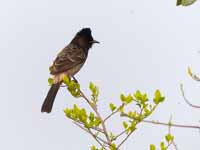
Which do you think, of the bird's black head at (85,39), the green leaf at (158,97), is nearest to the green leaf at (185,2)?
the green leaf at (158,97)

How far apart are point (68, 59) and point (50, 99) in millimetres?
1398

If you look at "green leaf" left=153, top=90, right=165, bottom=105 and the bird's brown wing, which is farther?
the bird's brown wing

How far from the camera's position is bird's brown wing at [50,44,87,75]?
349 inches

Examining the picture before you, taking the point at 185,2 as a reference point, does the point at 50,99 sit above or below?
below

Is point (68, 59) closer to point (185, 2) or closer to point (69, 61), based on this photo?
point (69, 61)

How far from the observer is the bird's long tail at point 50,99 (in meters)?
7.92

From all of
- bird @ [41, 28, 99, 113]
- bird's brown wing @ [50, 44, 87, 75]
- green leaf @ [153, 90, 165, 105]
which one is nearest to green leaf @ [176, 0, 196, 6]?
green leaf @ [153, 90, 165, 105]

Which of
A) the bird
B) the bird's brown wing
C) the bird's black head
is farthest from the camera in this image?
the bird's black head

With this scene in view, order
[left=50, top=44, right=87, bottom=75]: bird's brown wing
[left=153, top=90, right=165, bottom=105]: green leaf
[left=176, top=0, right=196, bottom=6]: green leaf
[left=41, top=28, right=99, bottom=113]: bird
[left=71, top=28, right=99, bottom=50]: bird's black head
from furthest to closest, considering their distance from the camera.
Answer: [left=71, top=28, right=99, bottom=50]: bird's black head
[left=50, top=44, right=87, bottom=75]: bird's brown wing
[left=41, top=28, right=99, bottom=113]: bird
[left=153, top=90, right=165, bottom=105]: green leaf
[left=176, top=0, right=196, bottom=6]: green leaf

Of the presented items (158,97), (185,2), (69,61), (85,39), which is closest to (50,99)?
(69,61)

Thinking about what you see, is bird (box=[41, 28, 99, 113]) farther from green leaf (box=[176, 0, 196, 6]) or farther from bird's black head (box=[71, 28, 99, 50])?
green leaf (box=[176, 0, 196, 6])

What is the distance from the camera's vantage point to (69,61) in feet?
30.5

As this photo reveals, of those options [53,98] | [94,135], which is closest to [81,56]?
[53,98]

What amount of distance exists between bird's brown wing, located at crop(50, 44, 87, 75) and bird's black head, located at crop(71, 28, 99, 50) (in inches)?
4.1
